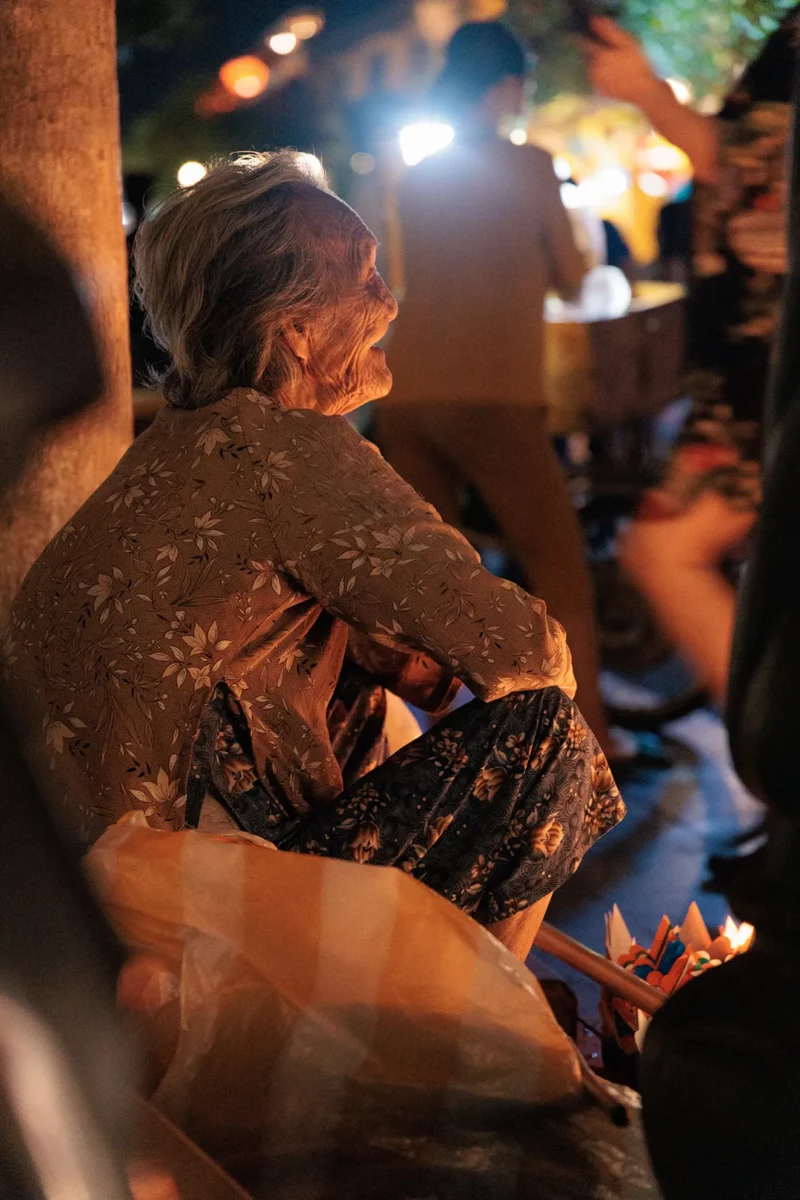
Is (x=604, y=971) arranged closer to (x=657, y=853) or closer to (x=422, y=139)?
(x=657, y=853)

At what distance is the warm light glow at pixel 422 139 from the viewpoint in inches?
146

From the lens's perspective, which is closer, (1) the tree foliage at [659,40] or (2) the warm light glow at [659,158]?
(1) the tree foliage at [659,40]

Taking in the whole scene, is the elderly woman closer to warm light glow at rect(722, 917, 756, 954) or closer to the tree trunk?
warm light glow at rect(722, 917, 756, 954)

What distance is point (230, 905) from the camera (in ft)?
5.33

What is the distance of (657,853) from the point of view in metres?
3.38

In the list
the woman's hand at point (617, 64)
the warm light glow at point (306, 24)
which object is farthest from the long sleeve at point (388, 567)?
the warm light glow at point (306, 24)

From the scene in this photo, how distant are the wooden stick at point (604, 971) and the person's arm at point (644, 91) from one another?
5.18ft

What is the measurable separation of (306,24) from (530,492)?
5.21 meters

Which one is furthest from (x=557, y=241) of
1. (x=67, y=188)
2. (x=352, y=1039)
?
(x=352, y=1039)

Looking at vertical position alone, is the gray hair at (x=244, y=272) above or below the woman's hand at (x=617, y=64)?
above

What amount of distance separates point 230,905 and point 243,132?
744 cm

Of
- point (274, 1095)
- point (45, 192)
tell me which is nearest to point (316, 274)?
point (45, 192)

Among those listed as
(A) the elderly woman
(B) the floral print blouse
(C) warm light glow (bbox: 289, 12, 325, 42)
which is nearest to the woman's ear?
(A) the elderly woman

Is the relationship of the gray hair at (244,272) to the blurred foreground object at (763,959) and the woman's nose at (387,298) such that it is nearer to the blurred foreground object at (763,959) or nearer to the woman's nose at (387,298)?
the woman's nose at (387,298)
